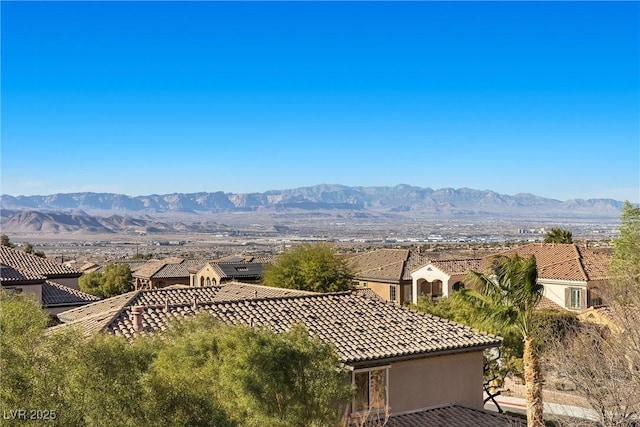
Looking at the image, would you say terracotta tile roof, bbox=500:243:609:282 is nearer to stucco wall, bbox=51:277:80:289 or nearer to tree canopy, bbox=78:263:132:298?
stucco wall, bbox=51:277:80:289

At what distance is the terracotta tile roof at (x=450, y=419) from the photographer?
57.9 feet

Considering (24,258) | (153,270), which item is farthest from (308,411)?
(153,270)

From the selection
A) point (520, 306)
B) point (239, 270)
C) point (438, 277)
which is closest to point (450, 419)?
point (520, 306)

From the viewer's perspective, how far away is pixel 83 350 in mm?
8086

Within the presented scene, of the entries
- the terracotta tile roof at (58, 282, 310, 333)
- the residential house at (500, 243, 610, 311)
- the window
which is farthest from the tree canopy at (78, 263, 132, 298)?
the window

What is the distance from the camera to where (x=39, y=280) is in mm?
31484

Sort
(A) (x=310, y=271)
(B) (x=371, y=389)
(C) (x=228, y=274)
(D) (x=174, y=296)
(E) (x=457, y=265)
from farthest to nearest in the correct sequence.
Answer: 1. (C) (x=228, y=274)
2. (E) (x=457, y=265)
3. (A) (x=310, y=271)
4. (D) (x=174, y=296)
5. (B) (x=371, y=389)

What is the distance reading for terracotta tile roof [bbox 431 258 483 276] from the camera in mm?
54438

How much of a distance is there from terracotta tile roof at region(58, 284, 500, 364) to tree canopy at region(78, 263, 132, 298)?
1836 inches

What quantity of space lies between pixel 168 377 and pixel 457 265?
49260 mm

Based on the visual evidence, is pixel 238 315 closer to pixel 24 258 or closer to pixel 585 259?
pixel 24 258

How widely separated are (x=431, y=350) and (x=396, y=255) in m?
46.9

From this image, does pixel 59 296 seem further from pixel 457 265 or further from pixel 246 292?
pixel 457 265

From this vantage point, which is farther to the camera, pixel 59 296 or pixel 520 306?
pixel 59 296
